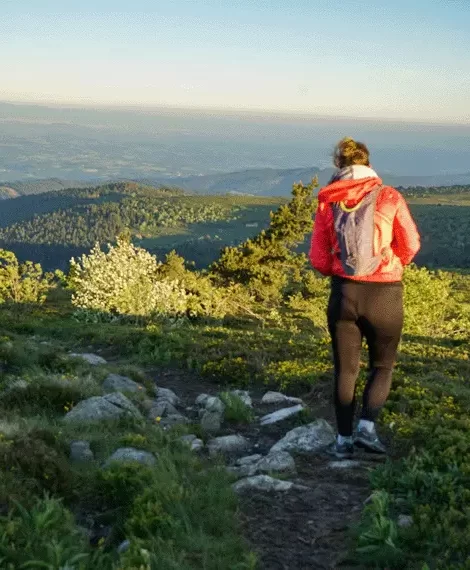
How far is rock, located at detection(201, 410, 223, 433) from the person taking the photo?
24.4 feet

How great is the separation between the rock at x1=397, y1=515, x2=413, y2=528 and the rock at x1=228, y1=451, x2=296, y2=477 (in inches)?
55.2

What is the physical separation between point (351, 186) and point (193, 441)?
120 inches

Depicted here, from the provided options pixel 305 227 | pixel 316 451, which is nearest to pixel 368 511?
pixel 316 451

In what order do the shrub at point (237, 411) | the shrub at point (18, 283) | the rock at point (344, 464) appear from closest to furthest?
the rock at point (344, 464) < the shrub at point (237, 411) < the shrub at point (18, 283)

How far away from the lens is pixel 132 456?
5.43m

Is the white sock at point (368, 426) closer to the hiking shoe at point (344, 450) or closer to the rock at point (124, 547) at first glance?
the hiking shoe at point (344, 450)

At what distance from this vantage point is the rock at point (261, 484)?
515cm

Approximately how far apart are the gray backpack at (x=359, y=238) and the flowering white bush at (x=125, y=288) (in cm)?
2197

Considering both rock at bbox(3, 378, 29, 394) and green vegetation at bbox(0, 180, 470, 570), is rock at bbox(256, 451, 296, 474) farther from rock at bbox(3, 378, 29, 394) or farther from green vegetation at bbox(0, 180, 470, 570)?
rock at bbox(3, 378, 29, 394)

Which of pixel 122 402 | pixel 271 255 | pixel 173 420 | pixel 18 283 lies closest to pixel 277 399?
pixel 173 420

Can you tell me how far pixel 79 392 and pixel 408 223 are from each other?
454 cm

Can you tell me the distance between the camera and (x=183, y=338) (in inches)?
550

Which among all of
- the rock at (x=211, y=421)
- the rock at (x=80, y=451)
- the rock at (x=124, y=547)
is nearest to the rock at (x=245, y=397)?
the rock at (x=211, y=421)

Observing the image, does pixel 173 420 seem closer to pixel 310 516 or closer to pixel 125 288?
pixel 310 516
